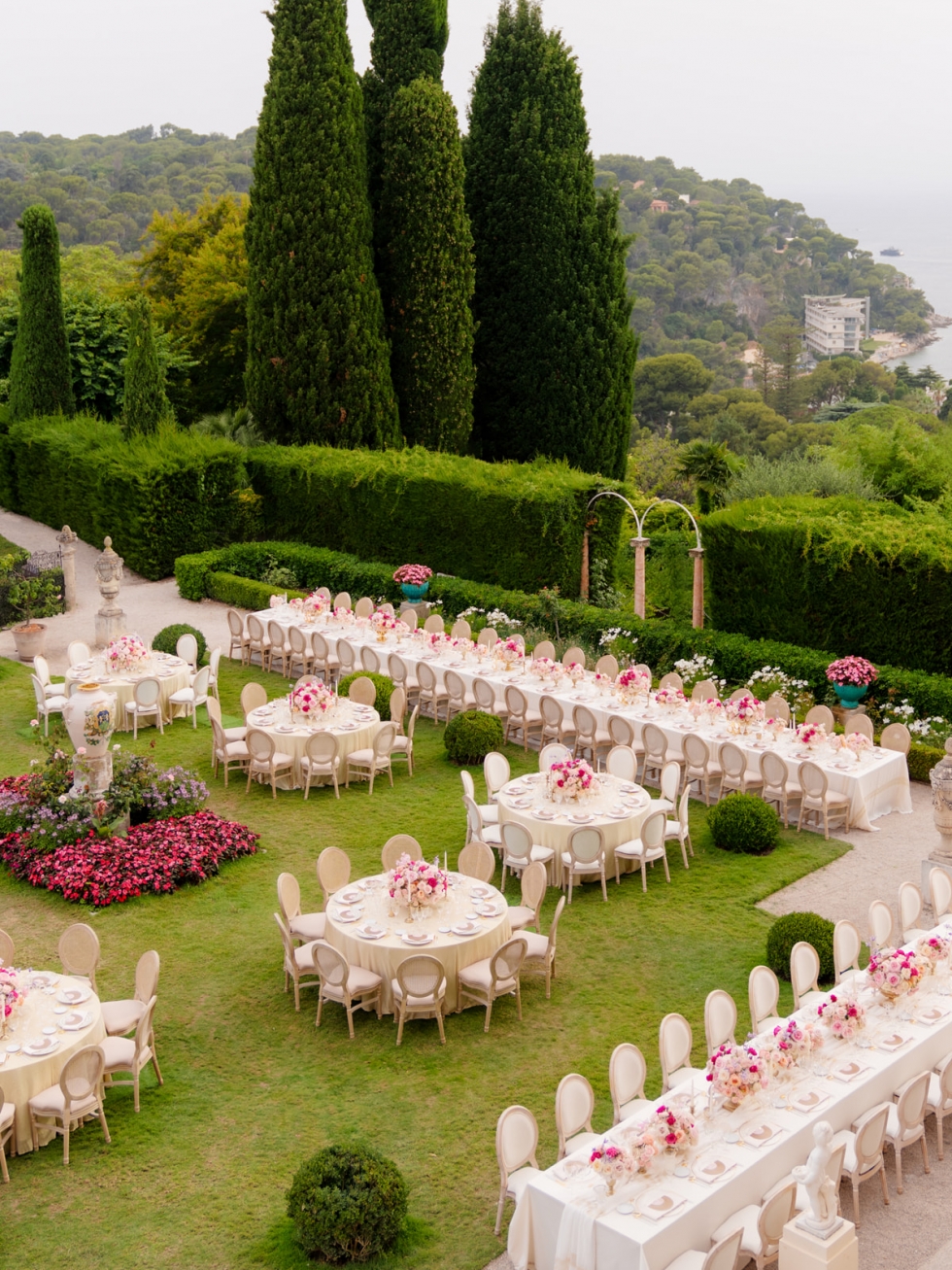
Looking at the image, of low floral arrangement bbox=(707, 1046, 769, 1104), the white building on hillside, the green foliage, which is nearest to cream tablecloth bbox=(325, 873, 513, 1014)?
low floral arrangement bbox=(707, 1046, 769, 1104)

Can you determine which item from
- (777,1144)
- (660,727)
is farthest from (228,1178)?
(660,727)

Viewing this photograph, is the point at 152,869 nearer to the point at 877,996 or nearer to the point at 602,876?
the point at 602,876

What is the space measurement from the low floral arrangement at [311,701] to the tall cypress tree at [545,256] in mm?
19140

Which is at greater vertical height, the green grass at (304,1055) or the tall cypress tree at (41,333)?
the tall cypress tree at (41,333)

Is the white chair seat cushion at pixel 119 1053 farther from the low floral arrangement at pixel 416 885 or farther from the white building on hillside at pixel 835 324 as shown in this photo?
the white building on hillside at pixel 835 324

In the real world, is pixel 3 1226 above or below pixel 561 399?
below

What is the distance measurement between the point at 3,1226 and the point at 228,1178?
143cm

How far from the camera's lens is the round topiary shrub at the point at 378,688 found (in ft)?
59.6

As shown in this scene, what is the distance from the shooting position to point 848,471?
28.5 metres

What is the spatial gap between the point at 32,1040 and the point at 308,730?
24.3 ft

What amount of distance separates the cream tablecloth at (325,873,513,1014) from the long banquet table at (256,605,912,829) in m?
5.19

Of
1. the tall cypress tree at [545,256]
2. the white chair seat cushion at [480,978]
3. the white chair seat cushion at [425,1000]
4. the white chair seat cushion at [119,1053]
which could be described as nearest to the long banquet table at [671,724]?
the white chair seat cushion at [480,978]

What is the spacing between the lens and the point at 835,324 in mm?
89438

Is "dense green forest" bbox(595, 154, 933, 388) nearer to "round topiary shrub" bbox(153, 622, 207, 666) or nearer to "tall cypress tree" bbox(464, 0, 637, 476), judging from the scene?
"tall cypress tree" bbox(464, 0, 637, 476)
